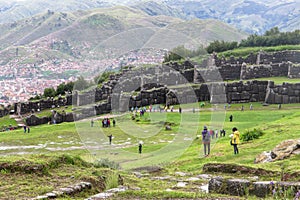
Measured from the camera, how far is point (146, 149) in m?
28.6

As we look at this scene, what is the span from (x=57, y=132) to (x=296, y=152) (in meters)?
24.9

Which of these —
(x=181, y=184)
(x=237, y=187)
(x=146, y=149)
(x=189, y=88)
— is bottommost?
(x=146, y=149)

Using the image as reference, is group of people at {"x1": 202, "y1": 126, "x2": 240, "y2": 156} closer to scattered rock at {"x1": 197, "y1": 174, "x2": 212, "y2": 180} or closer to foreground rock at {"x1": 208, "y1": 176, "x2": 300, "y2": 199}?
scattered rock at {"x1": 197, "y1": 174, "x2": 212, "y2": 180}

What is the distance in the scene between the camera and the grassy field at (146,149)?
12.8m

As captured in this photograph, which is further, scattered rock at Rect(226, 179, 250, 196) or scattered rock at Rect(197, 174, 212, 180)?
scattered rock at Rect(197, 174, 212, 180)

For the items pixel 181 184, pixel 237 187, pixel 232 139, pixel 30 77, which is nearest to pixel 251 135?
pixel 232 139

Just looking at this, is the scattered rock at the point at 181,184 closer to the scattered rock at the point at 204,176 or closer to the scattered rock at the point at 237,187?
the scattered rock at the point at 204,176

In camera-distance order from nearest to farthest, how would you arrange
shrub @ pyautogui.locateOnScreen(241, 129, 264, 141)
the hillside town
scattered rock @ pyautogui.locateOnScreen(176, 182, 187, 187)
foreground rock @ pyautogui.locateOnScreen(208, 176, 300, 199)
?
foreground rock @ pyautogui.locateOnScreen(208, 176, 300, 199), scattered rock @ pyautogui.locateOnScreen(176, 182, 187, 187), shrub @ pyautogui.locateOnScreen(241, 129, 264, 141), the hillside town

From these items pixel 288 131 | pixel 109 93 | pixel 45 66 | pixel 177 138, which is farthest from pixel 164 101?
pixel 45 66

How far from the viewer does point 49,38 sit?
544ft

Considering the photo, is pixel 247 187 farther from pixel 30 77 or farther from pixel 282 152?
pixel 30 77

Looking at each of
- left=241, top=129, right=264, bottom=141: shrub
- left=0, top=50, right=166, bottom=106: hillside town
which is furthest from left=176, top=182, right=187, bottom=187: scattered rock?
left=0, top=50, right=166, bottom=106: hillside town

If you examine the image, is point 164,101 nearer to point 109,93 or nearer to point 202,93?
point 202,93

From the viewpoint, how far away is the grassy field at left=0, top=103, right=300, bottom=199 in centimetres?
1277
